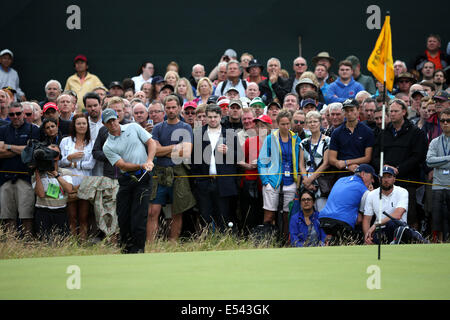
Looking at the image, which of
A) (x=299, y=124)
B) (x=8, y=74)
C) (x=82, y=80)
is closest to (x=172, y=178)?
(x=299, y=124)

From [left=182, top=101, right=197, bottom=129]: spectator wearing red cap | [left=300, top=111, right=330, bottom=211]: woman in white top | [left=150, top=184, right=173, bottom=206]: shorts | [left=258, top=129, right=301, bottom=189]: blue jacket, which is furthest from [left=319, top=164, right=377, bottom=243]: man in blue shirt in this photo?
[left=182, top=101, right=197, bottom=129]: spectator wearing red cap

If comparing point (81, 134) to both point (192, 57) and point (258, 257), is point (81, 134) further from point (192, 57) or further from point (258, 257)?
point (192, 57)

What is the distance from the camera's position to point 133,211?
1037 centimetres

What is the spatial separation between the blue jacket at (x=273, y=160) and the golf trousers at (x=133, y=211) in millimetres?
2022

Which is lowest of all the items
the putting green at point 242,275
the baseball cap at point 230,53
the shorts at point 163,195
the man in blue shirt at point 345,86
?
the putting green at point 242,275

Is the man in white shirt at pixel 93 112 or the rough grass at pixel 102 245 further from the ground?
the man in white shirt at pixel 93 112

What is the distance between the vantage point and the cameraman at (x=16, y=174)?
1172cm

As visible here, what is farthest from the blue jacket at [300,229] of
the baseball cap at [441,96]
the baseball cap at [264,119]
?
the baseball cap at [441,96]

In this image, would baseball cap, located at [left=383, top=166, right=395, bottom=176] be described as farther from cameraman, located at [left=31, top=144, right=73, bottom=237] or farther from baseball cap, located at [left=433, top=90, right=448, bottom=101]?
cameraman, located at [left=31, top=144, right=73, bottom=237]

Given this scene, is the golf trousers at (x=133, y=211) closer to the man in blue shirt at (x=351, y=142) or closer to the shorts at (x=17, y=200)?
the shorts at (x=17, y=200)
